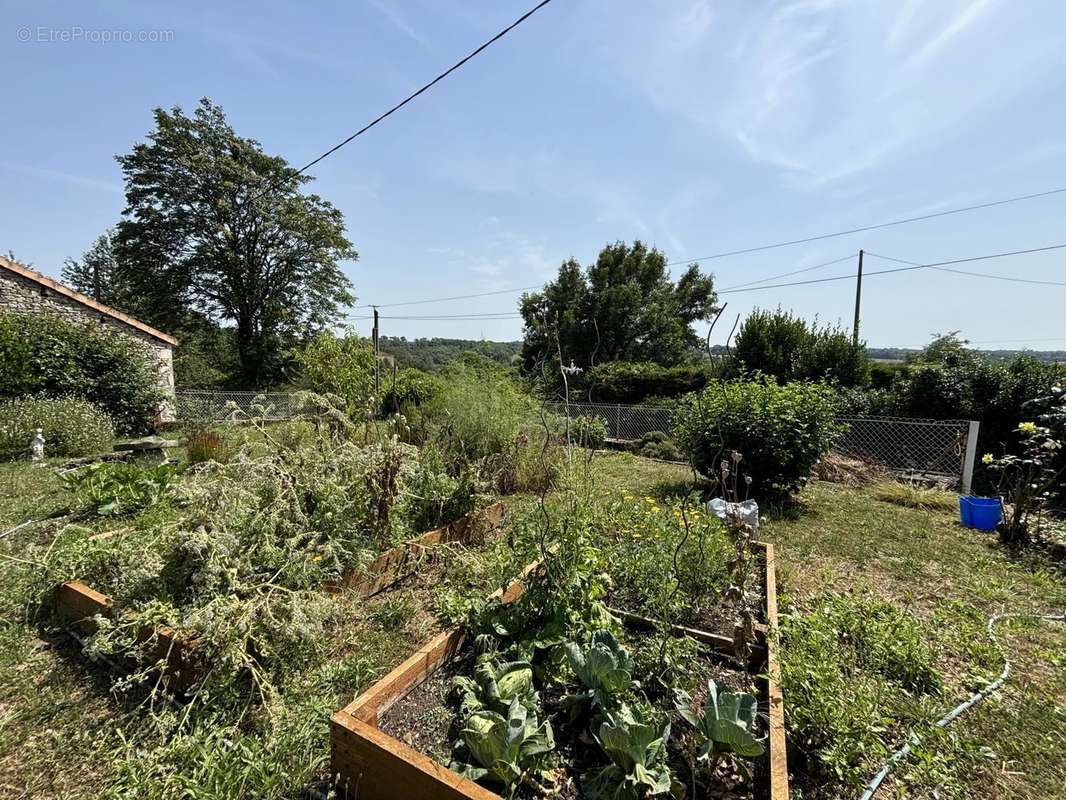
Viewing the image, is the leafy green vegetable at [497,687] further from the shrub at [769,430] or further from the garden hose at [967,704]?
the shrub at [769,430]

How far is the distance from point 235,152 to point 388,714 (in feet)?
77.1

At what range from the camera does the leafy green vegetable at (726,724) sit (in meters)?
1.38

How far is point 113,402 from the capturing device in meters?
9.66

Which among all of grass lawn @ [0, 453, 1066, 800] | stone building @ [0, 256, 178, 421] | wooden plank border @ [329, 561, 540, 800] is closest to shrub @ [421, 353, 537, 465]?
grass lawn @ [0, 453, 1066, 800]

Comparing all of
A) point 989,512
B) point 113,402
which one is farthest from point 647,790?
point 113,402

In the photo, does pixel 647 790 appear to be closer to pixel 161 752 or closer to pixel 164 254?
pixel 161 752

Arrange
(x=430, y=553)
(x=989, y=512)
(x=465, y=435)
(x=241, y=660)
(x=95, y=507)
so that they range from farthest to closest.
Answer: (x=465, y=435)
(x=989, y=512)
(x=95, y=507)
(x=430, y=553)
(x=241, y=660)

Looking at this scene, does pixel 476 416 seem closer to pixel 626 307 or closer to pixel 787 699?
pixel 787 699

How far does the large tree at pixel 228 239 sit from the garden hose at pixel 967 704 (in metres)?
20.8

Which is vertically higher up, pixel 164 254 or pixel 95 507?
pixel 164 254

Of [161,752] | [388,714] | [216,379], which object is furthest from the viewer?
[216,379]

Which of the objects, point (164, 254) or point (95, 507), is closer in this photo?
point (95, 507)

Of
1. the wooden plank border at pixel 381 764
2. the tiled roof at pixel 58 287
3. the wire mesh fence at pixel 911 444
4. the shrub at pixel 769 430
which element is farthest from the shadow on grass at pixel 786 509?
the tiled roof at pixel 58 287

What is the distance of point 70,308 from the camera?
9789mm
